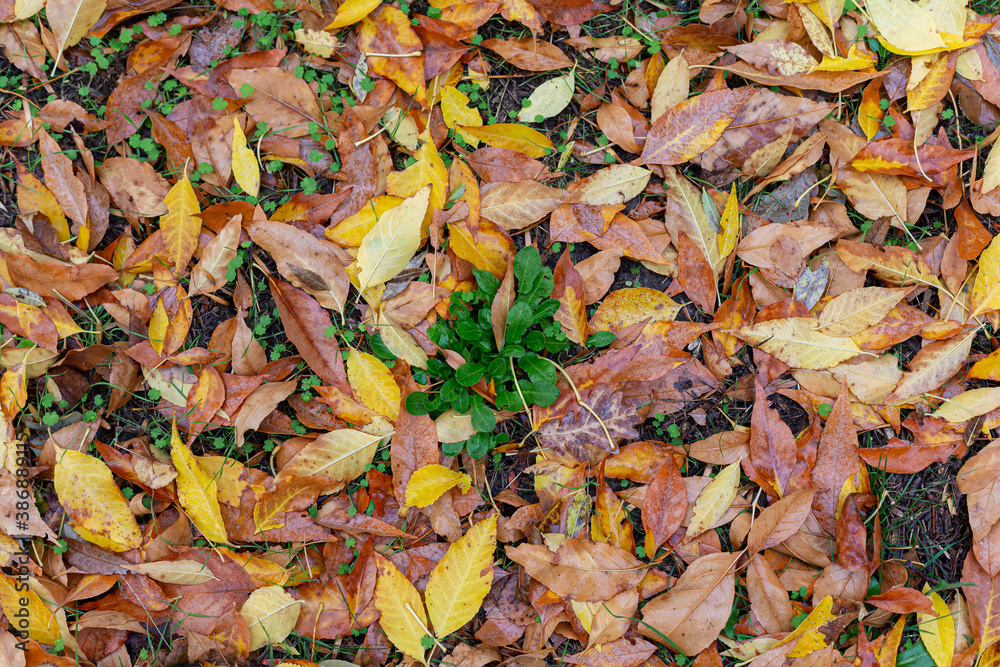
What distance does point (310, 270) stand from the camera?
2205 mm

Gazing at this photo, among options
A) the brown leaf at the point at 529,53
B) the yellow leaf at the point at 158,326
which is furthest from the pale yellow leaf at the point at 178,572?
the brown leaf at the point at 529,53

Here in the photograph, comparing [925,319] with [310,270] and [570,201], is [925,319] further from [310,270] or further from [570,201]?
[310,270]

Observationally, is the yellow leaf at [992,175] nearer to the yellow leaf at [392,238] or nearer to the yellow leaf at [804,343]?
the yellow leaf at [804,343]

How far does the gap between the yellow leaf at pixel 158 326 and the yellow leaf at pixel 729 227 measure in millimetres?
2122

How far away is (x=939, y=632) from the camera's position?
2.18 m

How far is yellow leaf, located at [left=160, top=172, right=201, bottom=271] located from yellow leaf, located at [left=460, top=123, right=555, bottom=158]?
1062 millimetres

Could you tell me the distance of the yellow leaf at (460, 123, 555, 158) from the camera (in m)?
2.31

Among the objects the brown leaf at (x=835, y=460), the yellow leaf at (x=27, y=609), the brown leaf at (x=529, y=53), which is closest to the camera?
the yellow leaf at (x=27, y=609)

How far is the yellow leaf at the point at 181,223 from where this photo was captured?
222cm

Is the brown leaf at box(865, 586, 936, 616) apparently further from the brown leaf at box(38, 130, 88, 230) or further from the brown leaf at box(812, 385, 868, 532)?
the brown leaf at box(38, 130, 88, 230)

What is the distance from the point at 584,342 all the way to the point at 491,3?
4.46 ft

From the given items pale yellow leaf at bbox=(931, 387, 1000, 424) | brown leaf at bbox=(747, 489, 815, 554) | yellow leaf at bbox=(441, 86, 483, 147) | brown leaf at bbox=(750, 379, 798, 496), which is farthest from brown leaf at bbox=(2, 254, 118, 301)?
pale yellow leaf at bbox=(931, 387, 1000, 424)

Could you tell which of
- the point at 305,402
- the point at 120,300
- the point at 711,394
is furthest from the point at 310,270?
the point at 711,394

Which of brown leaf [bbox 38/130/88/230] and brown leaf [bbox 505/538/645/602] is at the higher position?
brown leaf [bbox 38/130/88/230]
